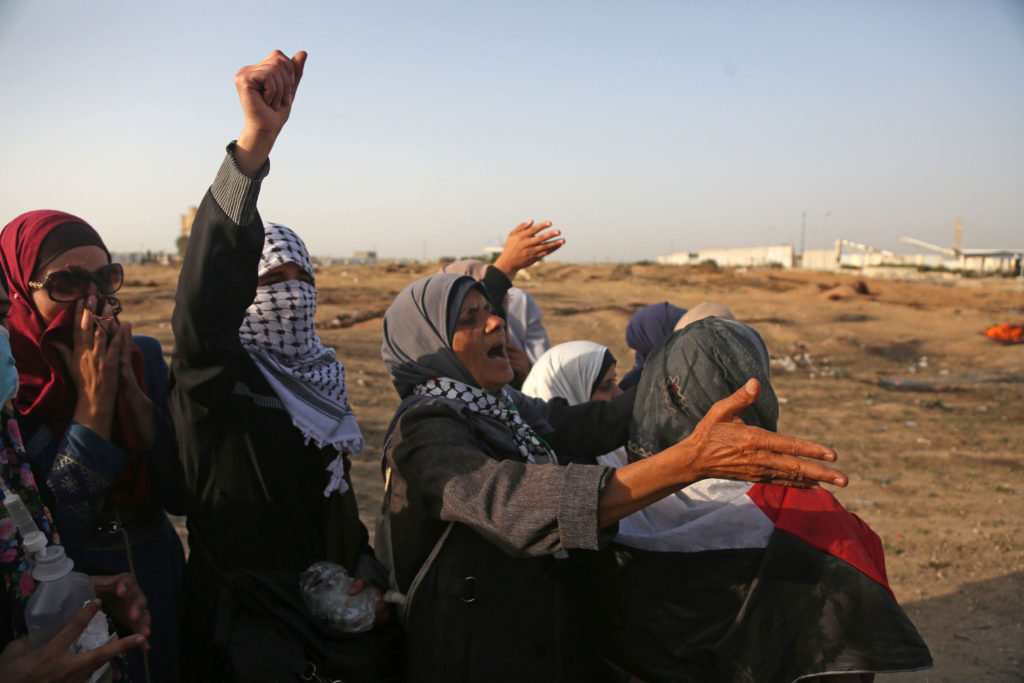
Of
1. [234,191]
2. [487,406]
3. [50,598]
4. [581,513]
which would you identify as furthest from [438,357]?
[50,598]

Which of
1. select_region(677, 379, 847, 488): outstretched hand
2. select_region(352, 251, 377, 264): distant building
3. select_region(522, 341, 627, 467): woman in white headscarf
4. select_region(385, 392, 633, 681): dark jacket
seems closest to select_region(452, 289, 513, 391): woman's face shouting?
select_region(385, 392, 633, 681): dark jacket

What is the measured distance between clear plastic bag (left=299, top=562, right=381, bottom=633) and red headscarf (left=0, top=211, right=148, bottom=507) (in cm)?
59

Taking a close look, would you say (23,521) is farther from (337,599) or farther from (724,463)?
(724,463)

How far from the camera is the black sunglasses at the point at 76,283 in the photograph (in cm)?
Answer: 205

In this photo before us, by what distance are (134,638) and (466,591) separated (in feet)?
2.51

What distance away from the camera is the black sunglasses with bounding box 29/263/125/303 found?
2047mm

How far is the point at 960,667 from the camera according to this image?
3.64m

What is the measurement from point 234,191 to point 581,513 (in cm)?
123

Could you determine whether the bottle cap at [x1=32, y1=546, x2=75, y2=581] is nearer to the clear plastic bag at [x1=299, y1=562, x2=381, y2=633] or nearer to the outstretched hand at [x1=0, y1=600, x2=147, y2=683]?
the outstretched hand at [x1=0, y1=600, x2=147, y2=683]

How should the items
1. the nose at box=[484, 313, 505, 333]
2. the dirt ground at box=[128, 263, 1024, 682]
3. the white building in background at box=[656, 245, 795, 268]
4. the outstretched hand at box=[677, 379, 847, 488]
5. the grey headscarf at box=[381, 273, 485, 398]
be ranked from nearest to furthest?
the outstretched hand at box=[677, 379, 847, 488] → the grey headscarf at box=[381, 273, 485, 398] → the nose at box=[484, 313, 505, 333] → the dirt ground at box=[128, 263, 1024, 682] → the white building in background at box=[656, 245, 795, 268]

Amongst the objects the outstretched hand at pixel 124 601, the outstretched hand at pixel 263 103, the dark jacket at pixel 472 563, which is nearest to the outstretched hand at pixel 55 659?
the outstretched hand at pixel 124 601

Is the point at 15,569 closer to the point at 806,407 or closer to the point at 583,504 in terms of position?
the point at 583,504

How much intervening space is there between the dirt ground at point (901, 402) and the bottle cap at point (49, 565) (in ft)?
12.6

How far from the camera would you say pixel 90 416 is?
6.56 feet
